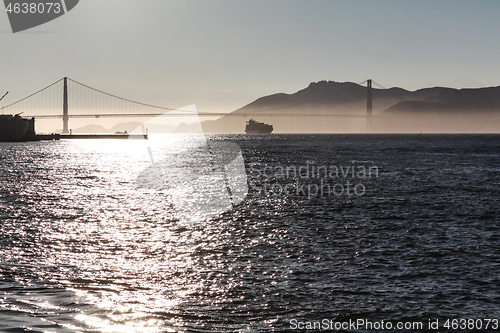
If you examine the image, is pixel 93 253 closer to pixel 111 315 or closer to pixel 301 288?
pixel 111 315

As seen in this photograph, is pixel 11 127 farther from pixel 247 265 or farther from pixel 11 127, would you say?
pixel 247 265

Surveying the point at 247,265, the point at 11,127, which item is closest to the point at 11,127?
the point at 11,127

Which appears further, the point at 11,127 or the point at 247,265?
the point at 11,127

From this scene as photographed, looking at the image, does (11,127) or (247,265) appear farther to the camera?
(11,127)

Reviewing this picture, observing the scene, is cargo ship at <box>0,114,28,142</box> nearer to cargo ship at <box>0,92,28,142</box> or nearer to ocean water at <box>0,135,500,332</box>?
cargo ship at <box>0,92,28,142</box>

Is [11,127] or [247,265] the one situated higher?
[11,127]

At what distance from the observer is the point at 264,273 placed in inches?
583

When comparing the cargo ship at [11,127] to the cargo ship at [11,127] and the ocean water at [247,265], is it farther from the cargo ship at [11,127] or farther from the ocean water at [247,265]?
the ocean water at [247,265]

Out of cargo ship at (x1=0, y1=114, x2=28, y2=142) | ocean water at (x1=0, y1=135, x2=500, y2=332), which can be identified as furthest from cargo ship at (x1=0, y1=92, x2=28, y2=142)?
ocean water at (x1=0, y1=135, x2=500, y2=332)

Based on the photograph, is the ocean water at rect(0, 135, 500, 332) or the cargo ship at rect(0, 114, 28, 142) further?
the cargo ship at rect(0, 114, 28, 142)

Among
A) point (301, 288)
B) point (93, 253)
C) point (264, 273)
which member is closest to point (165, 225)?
point (93, 253)

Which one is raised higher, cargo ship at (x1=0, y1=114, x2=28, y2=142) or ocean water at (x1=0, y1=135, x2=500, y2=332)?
cargo ship at (x1=0, y1=114, x2=28, y2=142)

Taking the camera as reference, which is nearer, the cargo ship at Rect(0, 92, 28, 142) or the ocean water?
the ocean water

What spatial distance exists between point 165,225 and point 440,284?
45.9 feet
